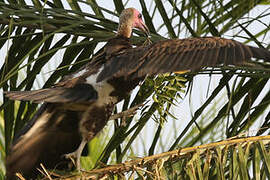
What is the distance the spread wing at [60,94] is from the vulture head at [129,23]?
0.42 meters

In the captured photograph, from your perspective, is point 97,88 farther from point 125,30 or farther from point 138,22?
point 138,22

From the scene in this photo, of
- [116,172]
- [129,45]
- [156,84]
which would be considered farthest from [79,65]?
[116,172]

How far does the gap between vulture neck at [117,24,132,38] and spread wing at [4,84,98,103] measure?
1.31ft

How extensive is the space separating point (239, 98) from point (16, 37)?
86 cm

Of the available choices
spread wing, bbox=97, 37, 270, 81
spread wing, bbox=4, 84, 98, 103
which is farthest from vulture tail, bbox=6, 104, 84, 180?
spread wing, bbox=97, 37, 270, 81

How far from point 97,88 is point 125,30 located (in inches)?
17.3

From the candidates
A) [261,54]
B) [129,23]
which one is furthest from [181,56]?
[129,23]

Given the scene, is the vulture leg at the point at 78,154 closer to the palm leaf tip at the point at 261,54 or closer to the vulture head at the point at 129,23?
the vulture head at the point at 129,23

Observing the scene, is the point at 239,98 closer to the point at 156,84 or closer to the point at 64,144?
the point at 156,84

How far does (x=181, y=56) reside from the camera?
2.12m

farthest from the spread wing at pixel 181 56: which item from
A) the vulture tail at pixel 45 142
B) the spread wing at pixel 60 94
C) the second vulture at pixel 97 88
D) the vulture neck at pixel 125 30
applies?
the vulture neck at pixel 125 30

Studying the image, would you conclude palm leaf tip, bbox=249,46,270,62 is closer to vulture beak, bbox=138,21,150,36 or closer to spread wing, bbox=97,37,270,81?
spread wing, bbox=97,37,270,81

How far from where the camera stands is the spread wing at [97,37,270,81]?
2012 millimetres

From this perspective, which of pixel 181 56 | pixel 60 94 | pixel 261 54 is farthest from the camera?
pixel 60 94
